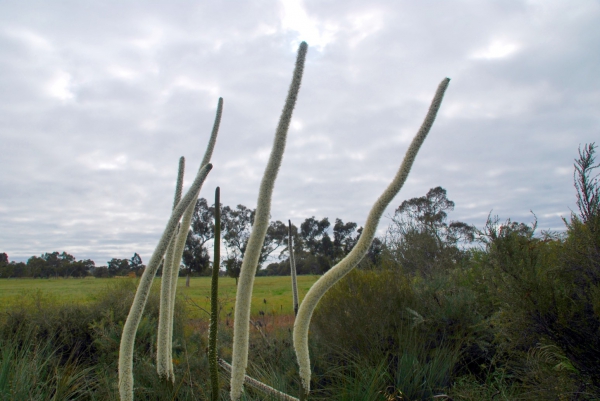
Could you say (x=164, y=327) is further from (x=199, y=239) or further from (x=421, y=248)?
(x=199, y=239)

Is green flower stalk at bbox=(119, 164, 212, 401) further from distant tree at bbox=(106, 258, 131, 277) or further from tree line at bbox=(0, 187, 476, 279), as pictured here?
distant tree at bbox=(106, 258, 131, 277)

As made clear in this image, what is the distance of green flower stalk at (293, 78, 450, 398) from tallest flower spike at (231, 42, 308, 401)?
284 millimetres

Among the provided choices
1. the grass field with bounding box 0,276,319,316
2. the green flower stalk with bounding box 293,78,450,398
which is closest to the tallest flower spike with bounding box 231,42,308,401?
the green flower stalk with bounding box 293,78,450,398

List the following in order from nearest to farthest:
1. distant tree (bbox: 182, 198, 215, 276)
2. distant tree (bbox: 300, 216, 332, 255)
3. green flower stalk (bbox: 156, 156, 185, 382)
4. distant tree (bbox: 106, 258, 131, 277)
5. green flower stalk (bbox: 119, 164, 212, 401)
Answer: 1. green flower stalk (bbox: 119, 164, 212, 401)
2. green flower stalk (bbox: 156, 156, 185, 382)
3. distant tree (bbox: 182, 198, 215, 276)
4. distant tree (bbox: 300, 216, 332, 255)
5. distant tree (bbox: 106, 258, 131, 277)

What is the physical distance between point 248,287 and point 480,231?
3.66 meters

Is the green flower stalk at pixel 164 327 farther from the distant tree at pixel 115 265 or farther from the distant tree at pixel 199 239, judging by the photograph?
the distant tree at pixel 115 265

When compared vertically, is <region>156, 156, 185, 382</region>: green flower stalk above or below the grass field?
above

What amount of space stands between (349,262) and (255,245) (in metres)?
0.49

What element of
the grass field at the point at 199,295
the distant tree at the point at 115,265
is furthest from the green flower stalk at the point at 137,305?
the distant tree at the point at 115,265

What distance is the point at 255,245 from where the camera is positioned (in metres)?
1.90

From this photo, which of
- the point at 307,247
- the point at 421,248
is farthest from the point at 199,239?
the point at 421,248

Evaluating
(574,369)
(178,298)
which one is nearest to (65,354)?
(178,298)

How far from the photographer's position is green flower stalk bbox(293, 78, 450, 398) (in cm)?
198

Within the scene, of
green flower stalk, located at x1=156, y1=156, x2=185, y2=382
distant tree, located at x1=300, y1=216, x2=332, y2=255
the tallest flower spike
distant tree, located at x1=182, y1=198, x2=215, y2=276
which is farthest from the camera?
distant tree, located at x1=300, y1=216, x2=332, y2=255
